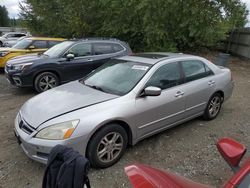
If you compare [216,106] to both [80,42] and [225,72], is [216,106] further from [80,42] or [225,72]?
[80,42]

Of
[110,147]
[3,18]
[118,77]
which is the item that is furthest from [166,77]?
[3,18]

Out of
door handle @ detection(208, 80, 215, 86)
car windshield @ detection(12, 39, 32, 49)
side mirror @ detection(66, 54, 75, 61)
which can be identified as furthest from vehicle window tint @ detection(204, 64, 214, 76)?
car windshield @ detection(12, 39, 32, 49)

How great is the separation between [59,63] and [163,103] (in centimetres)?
413

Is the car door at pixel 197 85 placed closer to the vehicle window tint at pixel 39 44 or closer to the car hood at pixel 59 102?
the car hood at pixel 59 102

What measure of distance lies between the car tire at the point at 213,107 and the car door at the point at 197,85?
18cm

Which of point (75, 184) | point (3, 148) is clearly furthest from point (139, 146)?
point (75, 184)

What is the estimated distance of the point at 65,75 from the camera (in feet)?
25.2

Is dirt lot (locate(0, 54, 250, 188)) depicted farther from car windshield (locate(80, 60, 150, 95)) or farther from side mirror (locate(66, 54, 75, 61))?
side mirror (locate(66, 54, 75, 61))

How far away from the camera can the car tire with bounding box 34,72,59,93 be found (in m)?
7.38

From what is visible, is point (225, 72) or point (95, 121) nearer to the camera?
point (95, 121)

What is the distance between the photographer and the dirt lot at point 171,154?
11.7 ft

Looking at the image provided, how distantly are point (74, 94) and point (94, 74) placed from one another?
2.78ft

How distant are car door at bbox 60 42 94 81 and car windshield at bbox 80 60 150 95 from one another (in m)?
2.98

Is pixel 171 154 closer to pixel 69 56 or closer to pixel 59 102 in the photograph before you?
pixel 59 102
